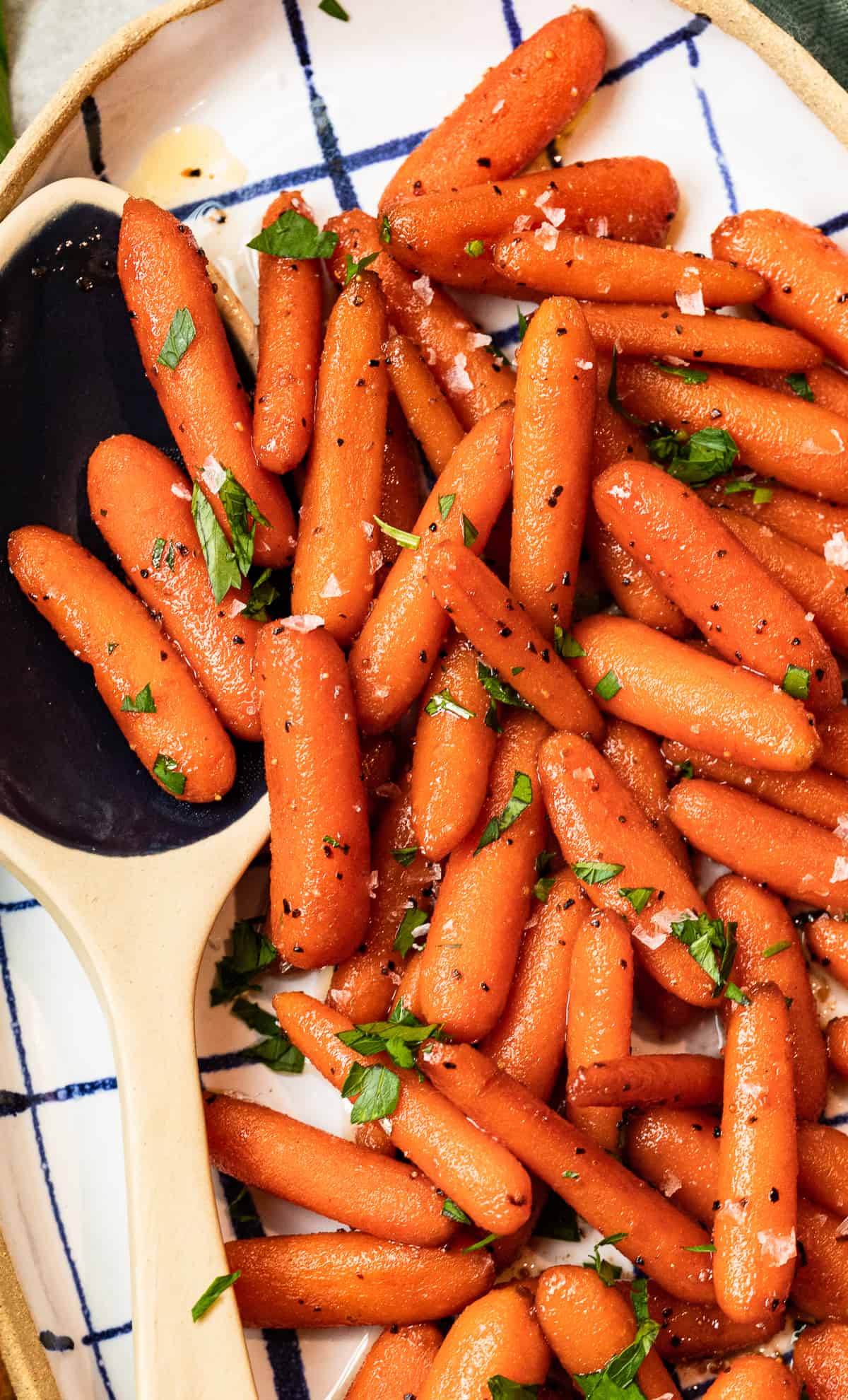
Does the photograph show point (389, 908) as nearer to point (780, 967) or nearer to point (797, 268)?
point (780, 967)

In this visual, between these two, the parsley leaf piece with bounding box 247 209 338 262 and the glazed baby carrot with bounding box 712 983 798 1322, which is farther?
the parsley leaf piece with bounding box 247 209 338 262

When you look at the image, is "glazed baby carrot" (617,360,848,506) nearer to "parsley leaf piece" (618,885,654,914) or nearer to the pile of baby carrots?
the pile of baby carrots

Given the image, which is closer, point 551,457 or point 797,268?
point 551,457

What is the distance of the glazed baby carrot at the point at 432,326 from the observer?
1.92 meters

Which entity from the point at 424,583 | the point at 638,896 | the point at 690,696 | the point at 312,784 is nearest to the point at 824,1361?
the point at 638,896

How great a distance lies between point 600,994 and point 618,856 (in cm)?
19

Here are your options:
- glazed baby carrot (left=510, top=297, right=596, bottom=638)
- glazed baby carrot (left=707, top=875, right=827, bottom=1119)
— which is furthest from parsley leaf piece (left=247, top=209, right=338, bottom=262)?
glazed baby carrot (left=707, top=875, right=827, bottom=1119)

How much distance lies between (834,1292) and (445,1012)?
2.25 feet

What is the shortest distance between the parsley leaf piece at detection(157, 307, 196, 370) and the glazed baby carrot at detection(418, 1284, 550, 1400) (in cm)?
138

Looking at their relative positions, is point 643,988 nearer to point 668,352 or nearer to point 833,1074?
point 833,1074

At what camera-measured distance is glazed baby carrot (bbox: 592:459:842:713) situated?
5.87 feet

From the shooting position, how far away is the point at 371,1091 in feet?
5.85

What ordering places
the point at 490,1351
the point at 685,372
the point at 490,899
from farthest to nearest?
the point at 685,372, the point at 490,899, the point at 490,1351

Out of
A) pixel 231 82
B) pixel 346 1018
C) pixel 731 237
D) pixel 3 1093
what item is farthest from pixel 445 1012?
pixel 231 82
